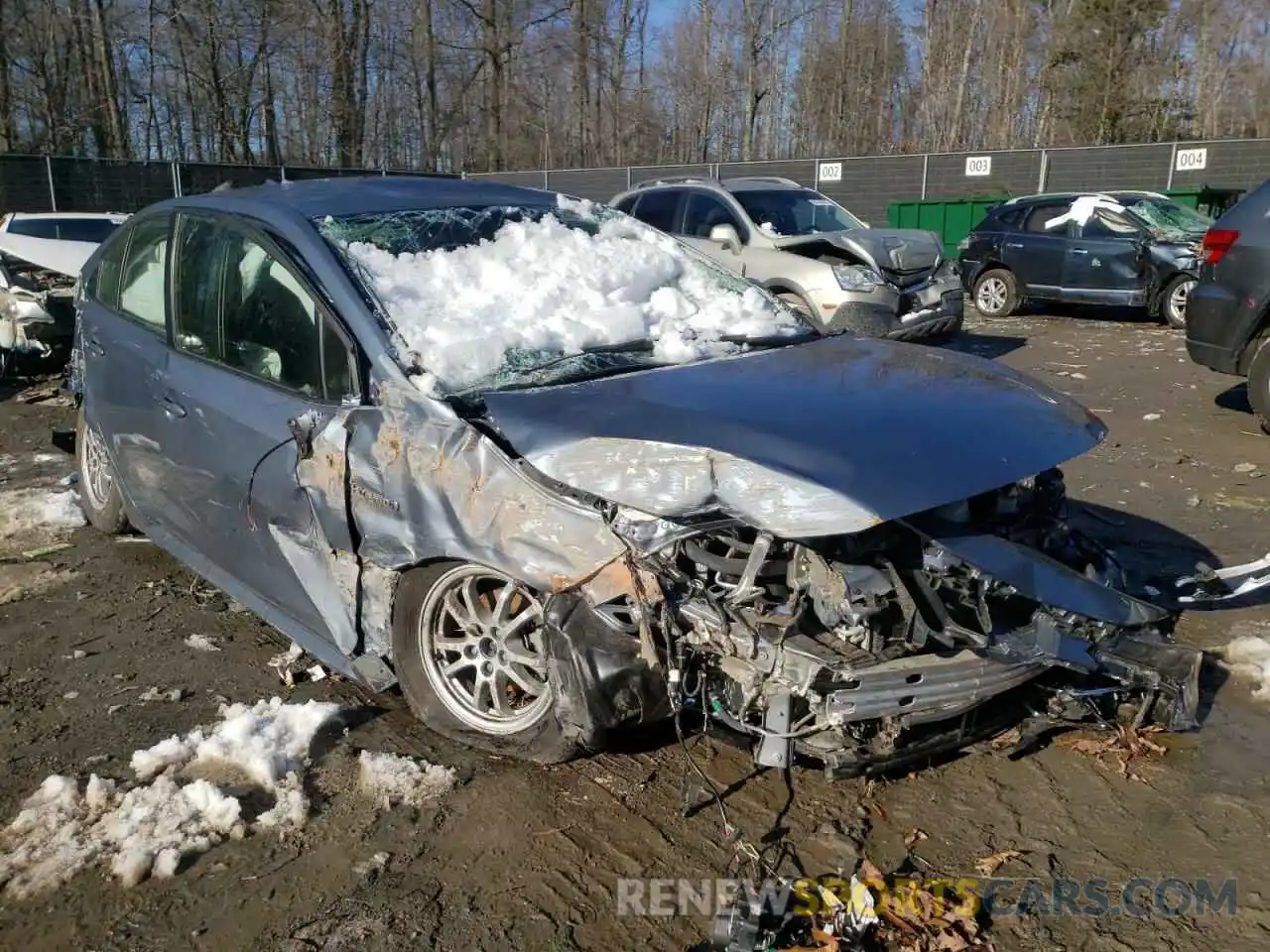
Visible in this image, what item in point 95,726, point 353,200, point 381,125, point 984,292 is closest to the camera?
point 95,726

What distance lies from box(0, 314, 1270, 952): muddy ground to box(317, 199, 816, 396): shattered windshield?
130 cm

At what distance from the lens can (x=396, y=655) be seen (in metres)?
3.27

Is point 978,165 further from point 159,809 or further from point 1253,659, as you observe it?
point 159,809

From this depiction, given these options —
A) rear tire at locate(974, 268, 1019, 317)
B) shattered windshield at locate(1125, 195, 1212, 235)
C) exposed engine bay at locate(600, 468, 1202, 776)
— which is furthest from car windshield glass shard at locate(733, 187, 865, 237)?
exposed engine bay at locate(600, 468, 1202, 776)

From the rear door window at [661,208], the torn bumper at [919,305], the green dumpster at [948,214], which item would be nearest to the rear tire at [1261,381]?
the torn bumper at [919,305]

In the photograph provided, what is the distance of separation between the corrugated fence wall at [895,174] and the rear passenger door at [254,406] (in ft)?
62.2

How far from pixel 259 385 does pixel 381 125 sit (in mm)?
38739

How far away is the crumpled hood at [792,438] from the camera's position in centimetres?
257

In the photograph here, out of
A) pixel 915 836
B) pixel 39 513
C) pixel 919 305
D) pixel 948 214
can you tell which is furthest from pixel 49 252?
pixel 948 214

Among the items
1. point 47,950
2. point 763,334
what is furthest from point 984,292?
point 47,950

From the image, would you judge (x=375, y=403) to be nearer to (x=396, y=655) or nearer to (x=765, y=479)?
(x=396, y=655)

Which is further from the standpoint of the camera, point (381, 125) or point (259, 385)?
point (381, 125)

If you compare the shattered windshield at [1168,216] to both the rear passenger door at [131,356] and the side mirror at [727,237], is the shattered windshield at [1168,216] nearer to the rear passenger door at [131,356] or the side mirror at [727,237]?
the side mirror at [727,237]

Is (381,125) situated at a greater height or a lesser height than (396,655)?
greater
